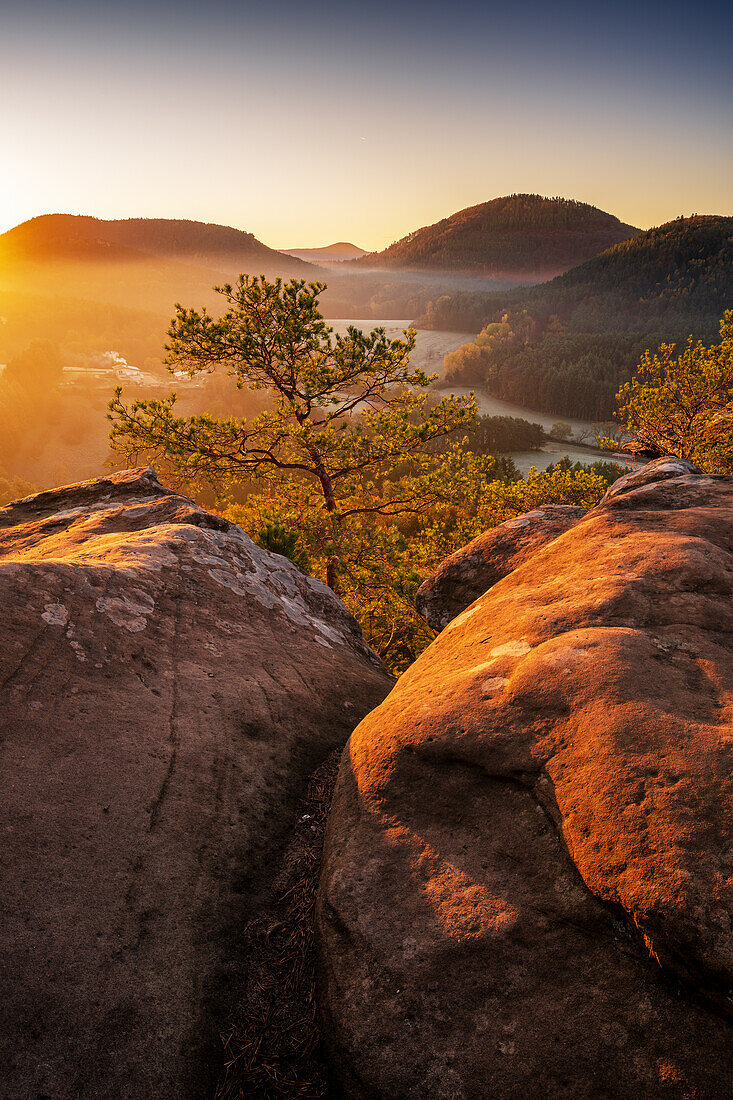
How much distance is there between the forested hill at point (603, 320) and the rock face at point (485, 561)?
11864 centimetres

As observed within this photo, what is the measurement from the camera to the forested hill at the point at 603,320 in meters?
123

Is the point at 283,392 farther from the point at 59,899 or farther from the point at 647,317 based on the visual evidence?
the point at 647,317

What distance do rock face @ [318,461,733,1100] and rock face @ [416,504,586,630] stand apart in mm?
3896

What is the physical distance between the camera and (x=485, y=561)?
9039mm

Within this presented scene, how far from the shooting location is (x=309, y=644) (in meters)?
7.31

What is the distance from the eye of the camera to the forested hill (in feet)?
402

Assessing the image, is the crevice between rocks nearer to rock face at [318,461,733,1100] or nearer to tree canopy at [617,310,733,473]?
rock face at [318,461,733,1100]

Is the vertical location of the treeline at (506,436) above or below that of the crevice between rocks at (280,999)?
below

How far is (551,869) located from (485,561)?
617 cm

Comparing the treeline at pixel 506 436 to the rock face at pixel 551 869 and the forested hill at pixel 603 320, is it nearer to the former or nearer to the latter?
the forested hill at pixel 603 320

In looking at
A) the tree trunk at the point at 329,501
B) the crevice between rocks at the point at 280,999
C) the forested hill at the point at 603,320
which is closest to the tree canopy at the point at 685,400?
the tree trunk at the point at 329,501

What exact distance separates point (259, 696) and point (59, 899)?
8.06 ft

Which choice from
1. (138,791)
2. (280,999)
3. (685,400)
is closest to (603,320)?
(685,400)

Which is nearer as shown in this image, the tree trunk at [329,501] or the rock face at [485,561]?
the rock face at [485,561]
